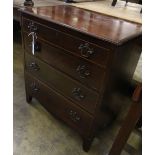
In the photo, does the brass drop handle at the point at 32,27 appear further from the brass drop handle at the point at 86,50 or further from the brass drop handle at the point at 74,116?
the brass drop handle at the point at 74,116

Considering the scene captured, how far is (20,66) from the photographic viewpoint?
2227mm

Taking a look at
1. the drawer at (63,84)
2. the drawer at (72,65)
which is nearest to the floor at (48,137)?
the drawer at (63,84)

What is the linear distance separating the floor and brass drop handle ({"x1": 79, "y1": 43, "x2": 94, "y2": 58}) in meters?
0.76

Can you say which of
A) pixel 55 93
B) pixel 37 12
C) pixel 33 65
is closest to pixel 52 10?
pixel 37 12

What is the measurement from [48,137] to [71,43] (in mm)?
797

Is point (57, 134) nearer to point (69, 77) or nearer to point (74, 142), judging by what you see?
point (74, 142)

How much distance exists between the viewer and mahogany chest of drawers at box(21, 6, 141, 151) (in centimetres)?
91

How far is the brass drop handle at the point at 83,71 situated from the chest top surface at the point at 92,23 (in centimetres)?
20

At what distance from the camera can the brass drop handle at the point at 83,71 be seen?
99cm

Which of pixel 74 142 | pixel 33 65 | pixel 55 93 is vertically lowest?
pixel 74 142

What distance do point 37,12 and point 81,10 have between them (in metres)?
0.35

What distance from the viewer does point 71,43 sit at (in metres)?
1.00

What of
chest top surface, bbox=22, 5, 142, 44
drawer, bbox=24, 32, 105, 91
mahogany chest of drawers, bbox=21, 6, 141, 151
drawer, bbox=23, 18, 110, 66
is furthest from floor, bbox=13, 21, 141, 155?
chest top surface, bbox=22, 5, 142, 44
